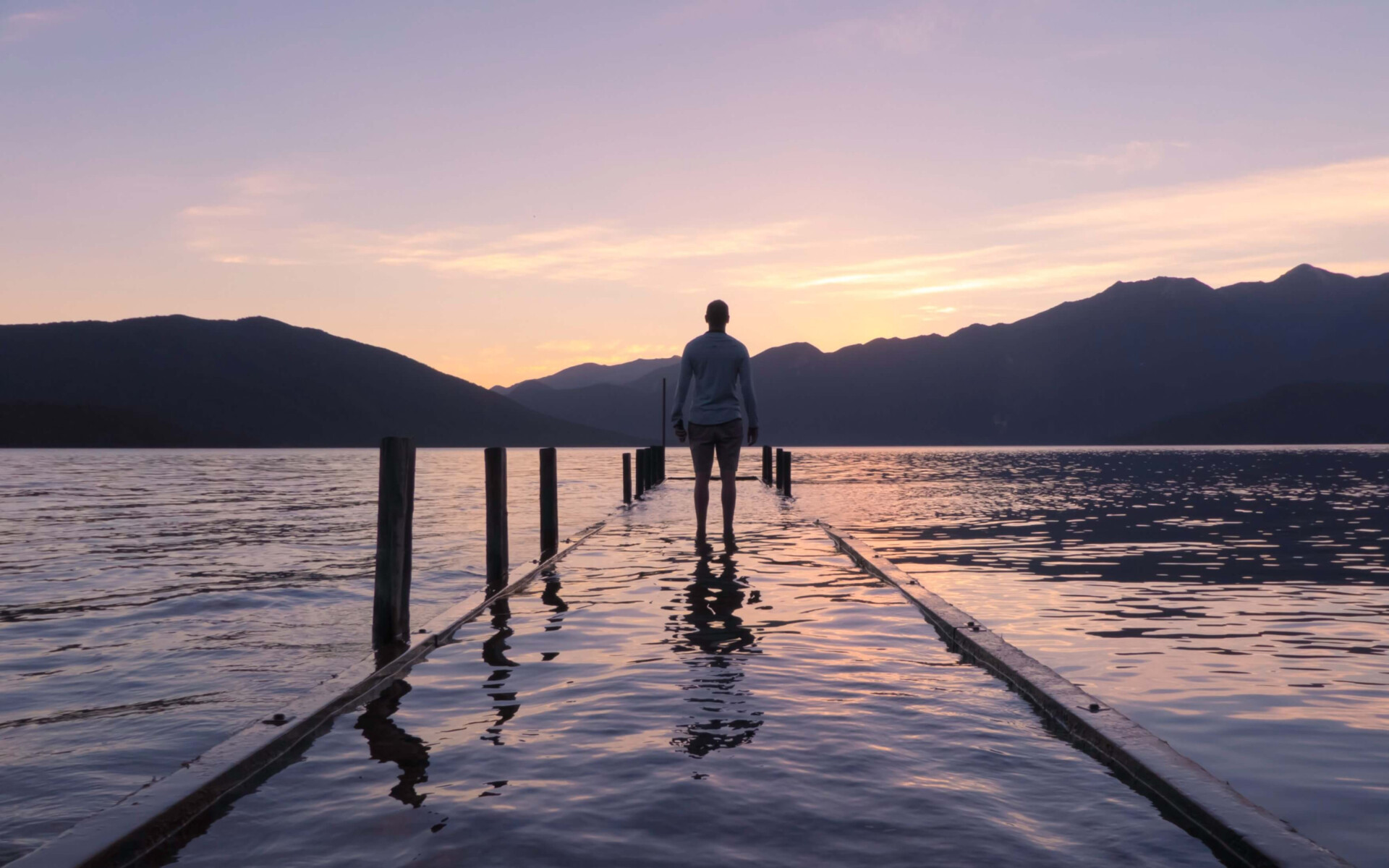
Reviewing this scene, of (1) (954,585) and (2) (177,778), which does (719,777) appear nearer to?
(2) (177,778)

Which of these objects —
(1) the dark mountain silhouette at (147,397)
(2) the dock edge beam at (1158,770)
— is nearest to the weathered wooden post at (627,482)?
(2) the dock edge beam at (1158,770)

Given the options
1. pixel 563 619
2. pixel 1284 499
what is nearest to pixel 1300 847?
pixel 563 619

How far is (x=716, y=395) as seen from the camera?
10.7m

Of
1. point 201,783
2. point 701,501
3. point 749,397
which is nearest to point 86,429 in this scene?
point 701,501

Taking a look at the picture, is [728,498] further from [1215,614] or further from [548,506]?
[1215,614]

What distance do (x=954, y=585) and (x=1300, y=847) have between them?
7751 mm

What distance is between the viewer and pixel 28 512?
71.2ft

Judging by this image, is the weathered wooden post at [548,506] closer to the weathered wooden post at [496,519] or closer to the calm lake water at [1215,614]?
the weathered wooden post at [496,519]

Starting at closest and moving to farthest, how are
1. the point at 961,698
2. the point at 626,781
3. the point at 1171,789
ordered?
the point at 1171,789 → the point at 626,781 → the point at 961,698

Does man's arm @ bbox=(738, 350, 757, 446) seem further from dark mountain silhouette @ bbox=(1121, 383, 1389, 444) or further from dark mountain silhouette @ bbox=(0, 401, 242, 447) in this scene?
dark mountain silhouette @ bbox=(1121, 383, 1389, 444)

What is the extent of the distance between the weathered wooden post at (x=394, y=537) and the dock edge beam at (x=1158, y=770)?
11.8 feet

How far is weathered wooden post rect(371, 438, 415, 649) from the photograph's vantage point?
6.80 m

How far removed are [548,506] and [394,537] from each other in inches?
230

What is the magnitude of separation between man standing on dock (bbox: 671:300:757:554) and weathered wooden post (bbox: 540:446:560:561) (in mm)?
2431
